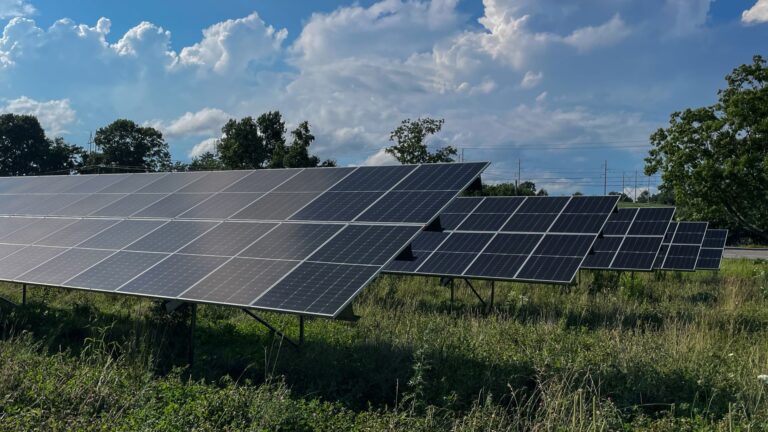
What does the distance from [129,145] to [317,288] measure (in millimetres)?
76323

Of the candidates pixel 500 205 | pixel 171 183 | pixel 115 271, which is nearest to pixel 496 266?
pixel 500 205

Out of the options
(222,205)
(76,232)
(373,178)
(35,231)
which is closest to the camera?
(373,178)

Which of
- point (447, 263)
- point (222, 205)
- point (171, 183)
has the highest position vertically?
point (171, 183)

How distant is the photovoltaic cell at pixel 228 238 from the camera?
10375mm

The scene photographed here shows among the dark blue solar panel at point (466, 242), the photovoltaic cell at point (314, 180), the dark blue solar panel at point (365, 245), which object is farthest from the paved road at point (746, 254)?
the dark blue solar panel at point (365, 245)

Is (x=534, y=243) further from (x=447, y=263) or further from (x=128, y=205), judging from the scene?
(x=128, y=205)

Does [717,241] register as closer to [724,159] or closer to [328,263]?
[724,159]

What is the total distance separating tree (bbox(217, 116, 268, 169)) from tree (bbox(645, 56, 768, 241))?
111 feet

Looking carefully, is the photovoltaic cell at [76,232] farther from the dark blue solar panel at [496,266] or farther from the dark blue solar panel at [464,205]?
the dark blue solar panel at [464,205]

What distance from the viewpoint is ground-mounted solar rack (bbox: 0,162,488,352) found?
876cm

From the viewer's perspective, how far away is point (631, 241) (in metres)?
22.0

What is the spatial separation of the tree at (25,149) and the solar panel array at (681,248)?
71.5m

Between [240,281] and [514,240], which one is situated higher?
[514,240]

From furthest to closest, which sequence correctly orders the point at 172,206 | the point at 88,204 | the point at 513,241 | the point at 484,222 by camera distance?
the point at 484,222 < the point at 513,241 < the point at 88,204 < the point at 172,206
